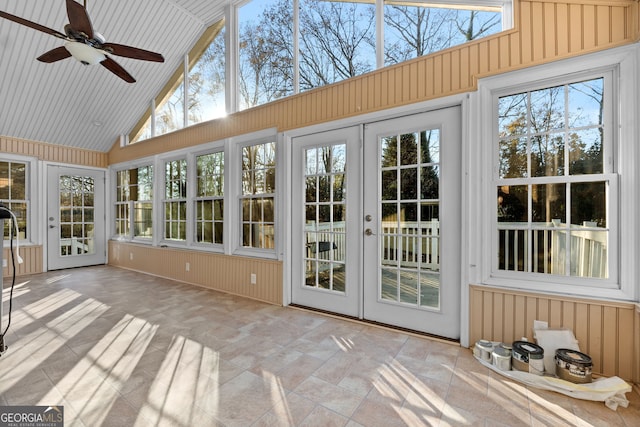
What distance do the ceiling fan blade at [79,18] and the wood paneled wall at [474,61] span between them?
1.89 metres

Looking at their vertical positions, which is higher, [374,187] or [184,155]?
[184,155]

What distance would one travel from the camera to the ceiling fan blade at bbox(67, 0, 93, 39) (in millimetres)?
2047

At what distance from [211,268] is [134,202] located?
276 cm

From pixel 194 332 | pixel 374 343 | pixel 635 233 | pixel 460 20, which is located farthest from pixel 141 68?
pixel 635 233

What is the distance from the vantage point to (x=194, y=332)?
2797 millimetres

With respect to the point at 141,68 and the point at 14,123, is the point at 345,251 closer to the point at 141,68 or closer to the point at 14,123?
the point at 141,68

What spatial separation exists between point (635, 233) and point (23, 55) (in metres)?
7.01

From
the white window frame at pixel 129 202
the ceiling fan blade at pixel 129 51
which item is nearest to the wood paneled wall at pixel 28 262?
the white window frame at pixel 129 202

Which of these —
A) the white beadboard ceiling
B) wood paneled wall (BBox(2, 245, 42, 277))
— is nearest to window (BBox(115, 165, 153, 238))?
the white beadboard ceiling

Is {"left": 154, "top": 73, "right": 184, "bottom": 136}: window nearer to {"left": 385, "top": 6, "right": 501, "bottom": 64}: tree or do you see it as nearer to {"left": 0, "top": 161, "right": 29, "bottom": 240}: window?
{"left": 0, "top": 161, "right": 29, "bottom": 240}: window

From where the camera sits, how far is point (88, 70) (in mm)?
4574

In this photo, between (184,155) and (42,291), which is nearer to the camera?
(42,291)

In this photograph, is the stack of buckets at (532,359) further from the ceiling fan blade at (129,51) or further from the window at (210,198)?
the ceiling fan blade at (129,51)

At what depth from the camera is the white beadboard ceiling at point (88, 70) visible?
384 centimetres
